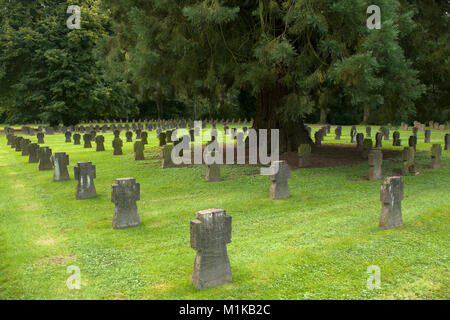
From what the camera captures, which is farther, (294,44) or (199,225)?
(294,44)

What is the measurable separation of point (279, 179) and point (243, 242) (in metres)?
3.34

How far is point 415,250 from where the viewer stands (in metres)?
6.04

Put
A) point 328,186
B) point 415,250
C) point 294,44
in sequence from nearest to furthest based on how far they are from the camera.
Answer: point 415,250 → point 328,186 → point 294,44

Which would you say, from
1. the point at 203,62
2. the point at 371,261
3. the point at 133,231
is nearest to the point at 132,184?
the point at 133,231

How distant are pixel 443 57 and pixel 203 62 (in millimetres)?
8080

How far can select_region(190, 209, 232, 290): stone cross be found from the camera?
487 centimetres

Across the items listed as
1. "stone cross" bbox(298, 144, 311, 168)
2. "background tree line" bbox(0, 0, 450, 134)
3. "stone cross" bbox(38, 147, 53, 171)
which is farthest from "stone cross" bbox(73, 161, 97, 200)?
"stone cross" bbox(298, 144, 311, 168)

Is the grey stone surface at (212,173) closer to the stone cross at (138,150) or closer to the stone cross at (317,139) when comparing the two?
the stone cross at (138,150)

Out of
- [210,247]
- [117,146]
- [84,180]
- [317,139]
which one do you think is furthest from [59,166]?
[317,139]

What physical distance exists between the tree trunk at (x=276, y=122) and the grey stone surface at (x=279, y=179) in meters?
5.74

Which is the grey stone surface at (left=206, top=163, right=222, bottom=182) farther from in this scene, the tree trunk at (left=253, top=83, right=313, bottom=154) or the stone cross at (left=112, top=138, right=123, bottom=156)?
the stone cross at (left=112, top=138, right=123, bottom=156)

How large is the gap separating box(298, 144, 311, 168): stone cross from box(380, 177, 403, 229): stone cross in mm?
6613

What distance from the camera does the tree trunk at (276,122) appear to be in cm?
1529
